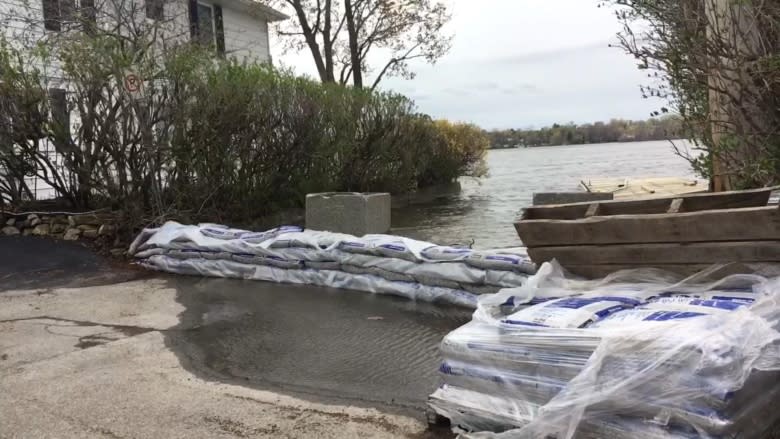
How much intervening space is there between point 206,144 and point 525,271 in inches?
230

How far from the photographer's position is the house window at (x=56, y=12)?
11916mm

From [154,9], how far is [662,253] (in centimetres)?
1195

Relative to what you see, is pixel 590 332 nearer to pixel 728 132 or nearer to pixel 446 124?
pixel 728 132

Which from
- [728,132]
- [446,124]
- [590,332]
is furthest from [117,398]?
[446,124]

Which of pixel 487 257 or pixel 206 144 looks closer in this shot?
pixel 487 257

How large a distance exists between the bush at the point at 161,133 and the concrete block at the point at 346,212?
168cm

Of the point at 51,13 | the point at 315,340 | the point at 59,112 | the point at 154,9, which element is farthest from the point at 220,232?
the point at 51,13

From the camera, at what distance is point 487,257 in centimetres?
593

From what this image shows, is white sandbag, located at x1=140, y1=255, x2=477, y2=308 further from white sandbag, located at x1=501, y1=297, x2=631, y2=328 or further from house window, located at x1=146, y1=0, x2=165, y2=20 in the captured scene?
house window, located at x1=146, y1=0, x2=165, y2=20

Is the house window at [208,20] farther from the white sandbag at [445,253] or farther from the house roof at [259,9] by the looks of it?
the white sandbag at [445,253]

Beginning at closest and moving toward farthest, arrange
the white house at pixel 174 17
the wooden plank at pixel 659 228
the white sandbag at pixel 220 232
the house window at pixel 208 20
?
the wooden plank at pixel 659 228 < the white sandbag at pixel 220 232 < the white house at pixel 174 17 < the house window at pixel 208 20

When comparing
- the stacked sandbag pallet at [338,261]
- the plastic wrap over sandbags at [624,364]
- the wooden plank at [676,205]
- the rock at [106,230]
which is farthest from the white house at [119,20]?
the wooden plank at [676,205]

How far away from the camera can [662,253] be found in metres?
3.56

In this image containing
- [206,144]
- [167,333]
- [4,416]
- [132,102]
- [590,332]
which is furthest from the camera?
[206,144]
